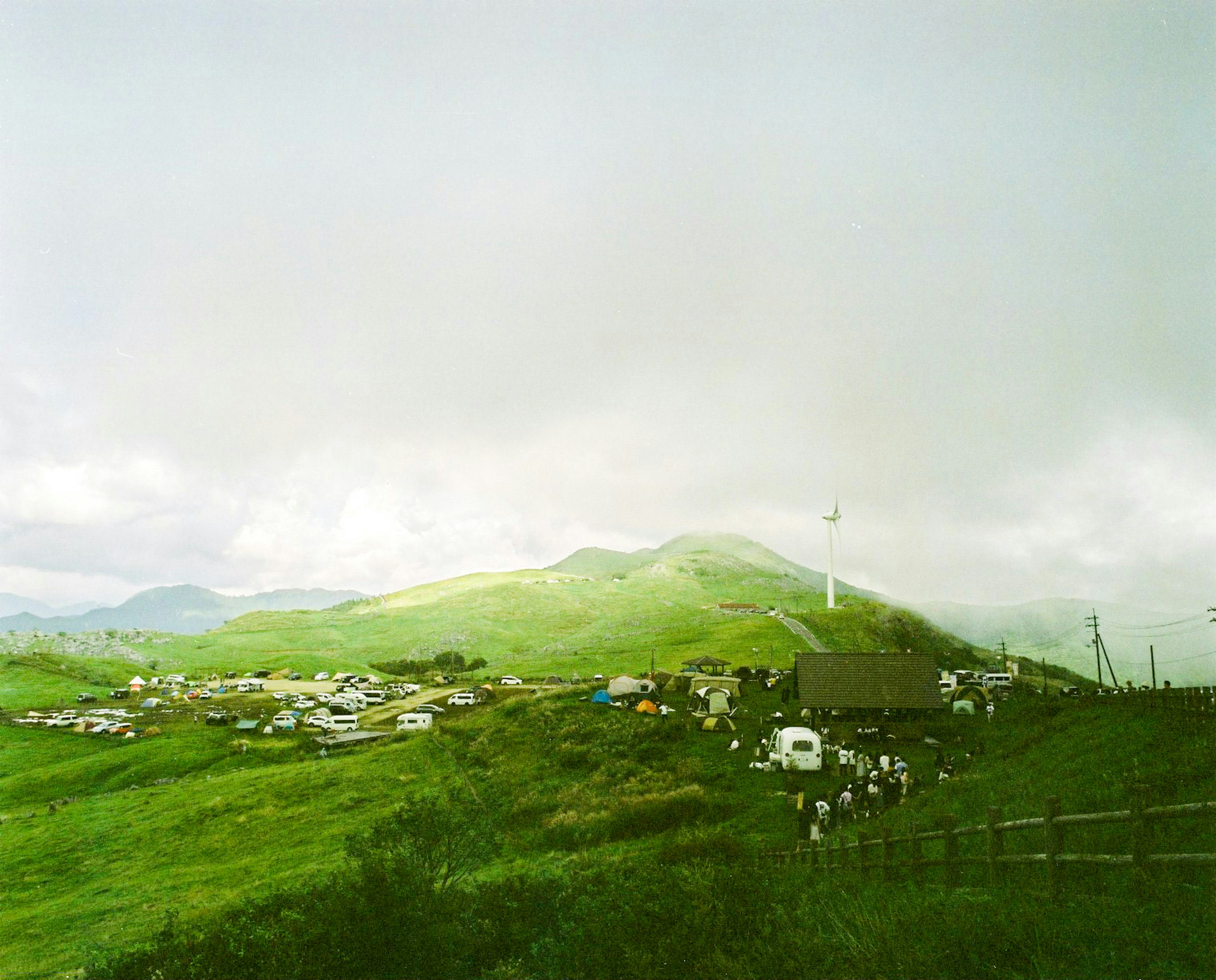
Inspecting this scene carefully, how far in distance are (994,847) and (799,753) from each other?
31414 mm

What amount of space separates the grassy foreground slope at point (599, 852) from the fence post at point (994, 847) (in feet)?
1.48

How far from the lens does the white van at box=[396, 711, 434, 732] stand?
72.8 metres

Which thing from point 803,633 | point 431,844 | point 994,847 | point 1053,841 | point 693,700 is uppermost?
point 1053,841

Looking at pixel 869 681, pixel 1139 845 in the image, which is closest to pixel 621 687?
pixel 869 681

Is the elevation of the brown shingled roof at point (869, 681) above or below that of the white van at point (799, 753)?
above

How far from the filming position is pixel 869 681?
171 ft

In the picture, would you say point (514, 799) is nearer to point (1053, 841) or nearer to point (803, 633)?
point (1053, 841)

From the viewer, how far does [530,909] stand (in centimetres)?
1758

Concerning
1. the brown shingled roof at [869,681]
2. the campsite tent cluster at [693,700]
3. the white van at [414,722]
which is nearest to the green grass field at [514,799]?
the campsite tent cluster at [693,700]

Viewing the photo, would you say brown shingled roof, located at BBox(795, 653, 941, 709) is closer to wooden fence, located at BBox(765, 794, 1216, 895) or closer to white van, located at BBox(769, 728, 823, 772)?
white van, located at BBox(769, 728, 823, 772)

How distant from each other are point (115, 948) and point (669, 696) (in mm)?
57508

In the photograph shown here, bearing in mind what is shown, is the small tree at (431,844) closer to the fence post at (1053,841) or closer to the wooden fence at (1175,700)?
the fence post at (1053,841)

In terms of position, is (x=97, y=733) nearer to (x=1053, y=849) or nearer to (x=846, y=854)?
(x=846, y=854)

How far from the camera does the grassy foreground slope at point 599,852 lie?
8562mm
